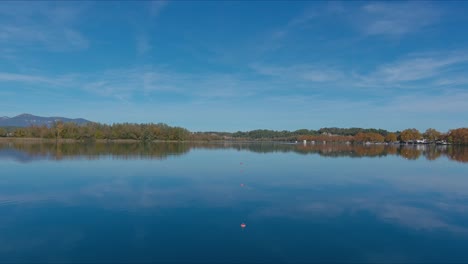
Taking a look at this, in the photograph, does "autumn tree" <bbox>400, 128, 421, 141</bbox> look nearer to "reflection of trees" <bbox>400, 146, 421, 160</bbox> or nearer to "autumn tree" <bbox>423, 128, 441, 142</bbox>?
"autumn tree" <bbox>423, 128, 441, 142</bbox>

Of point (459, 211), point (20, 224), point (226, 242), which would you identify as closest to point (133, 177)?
point (20, 224)

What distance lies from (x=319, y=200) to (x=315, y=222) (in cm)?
335

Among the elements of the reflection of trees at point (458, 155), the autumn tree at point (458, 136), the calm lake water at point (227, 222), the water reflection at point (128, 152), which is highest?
the autumn tree at point (458, 136)

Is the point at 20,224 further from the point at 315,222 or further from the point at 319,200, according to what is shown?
the point at 319,200

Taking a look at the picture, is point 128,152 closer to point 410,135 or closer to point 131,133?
point 131,133

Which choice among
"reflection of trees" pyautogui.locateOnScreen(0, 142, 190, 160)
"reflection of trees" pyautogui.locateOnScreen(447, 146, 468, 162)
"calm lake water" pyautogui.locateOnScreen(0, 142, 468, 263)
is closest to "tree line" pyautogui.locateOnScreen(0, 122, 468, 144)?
"reflection of trees" pyautogui.locateOnScreen(0, 142, 190, 160)

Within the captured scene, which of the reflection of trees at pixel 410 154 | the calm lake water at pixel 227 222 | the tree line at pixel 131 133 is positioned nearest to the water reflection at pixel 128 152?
the reflection of trees at pixel 410 154

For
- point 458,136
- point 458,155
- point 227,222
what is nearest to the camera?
point 227,222

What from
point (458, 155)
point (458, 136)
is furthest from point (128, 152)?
point (458, 136)

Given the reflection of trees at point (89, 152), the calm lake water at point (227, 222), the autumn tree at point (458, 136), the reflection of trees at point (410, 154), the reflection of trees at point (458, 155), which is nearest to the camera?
the calm lake water at point (227, 222)

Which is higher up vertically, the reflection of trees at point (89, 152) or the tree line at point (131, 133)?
the tree line at point (131, 133)

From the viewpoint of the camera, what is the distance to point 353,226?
9617mm

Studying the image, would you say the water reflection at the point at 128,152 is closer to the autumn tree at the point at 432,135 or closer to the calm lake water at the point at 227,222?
the calm lake water at the point at 227,222

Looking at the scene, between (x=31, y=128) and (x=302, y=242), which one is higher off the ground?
(x=31, y=128)
